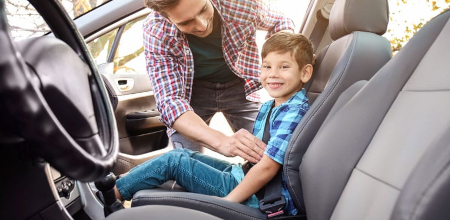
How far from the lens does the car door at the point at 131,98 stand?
253cm

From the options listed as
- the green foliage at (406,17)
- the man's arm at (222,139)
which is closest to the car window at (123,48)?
the man's arm at (222,139)

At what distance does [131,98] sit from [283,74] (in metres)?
1.41

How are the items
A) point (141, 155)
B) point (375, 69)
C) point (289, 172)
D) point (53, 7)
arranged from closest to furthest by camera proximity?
point (53, 7) → point (289, 172) → point (375, 69) → point (141, 155)

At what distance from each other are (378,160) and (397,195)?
142 mm

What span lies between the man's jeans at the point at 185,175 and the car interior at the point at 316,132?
202 mm

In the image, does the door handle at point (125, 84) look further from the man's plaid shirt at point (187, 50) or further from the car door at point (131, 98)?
the man's plaid shirt at point (187, 50)

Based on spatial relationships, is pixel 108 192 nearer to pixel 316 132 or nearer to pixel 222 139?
pixel 222 139

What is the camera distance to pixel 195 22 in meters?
1.71

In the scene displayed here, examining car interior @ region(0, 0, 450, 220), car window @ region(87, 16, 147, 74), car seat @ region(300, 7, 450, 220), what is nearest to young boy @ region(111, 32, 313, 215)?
car interior @ region(0, 0, 450, 220)

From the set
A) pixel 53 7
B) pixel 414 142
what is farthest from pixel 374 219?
pixel 53 7

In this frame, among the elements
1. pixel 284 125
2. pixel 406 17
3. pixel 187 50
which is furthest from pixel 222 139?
pixel 406 17

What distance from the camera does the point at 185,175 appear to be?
161cm

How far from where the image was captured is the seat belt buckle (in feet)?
4.20

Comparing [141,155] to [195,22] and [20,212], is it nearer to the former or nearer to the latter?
[195,22]
